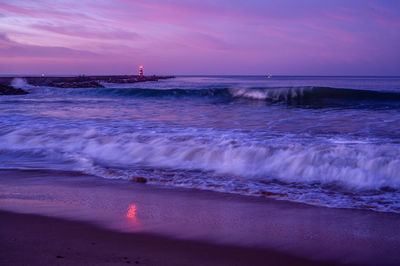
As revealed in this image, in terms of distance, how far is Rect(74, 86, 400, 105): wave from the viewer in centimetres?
1797

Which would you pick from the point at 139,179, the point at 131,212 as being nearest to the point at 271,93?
the point at 139,179

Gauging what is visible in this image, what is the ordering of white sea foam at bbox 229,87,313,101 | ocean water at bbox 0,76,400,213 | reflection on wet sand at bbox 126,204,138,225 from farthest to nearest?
white sea foam at bbox 229,87,313,101 → ocean water at bbox 0,76,400,213 → reflection on wet sand at bbox 126,204,138,225

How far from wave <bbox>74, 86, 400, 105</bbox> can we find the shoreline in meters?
15.3

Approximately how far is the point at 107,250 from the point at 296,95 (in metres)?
18.2

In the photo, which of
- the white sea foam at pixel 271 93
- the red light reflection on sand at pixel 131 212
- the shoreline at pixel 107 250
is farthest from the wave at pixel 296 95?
the shoreline at pixel 107 250

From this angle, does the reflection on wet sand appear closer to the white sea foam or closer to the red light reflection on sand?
the red light reflection on sand

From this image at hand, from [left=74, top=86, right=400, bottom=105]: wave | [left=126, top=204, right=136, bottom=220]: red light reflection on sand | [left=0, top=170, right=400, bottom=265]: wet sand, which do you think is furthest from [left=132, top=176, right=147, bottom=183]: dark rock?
[left=74, top=86, right=400, bottom=105]: wave

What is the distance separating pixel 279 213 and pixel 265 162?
6.83 ft

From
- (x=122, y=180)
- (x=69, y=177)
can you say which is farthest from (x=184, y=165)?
(x=69, y=177)

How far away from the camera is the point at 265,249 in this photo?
2770 mm

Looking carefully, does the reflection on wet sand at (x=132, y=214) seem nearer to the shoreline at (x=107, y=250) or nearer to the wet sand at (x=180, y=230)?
the wet sand at (x=180, y=230)

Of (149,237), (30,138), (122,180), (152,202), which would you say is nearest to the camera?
(149,237)

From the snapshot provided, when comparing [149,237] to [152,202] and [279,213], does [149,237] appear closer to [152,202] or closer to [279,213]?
[152,202]

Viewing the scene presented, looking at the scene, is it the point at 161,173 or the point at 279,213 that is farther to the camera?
the point at 161,173
